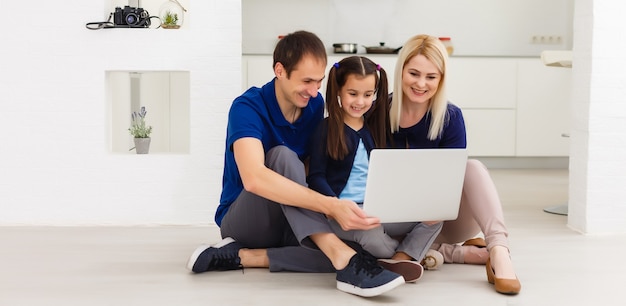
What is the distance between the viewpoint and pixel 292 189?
2.50 m

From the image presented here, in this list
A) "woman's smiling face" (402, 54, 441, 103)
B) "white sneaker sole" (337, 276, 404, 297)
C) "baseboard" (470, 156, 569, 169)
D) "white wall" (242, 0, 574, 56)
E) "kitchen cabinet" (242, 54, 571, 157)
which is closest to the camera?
"white sneaker sole" (337, 276, 404, 297)

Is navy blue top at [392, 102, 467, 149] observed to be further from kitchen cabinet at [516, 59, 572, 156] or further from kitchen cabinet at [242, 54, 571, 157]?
kitchen cabinet at [516, 59, 572, 156]

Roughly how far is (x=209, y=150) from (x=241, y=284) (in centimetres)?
128

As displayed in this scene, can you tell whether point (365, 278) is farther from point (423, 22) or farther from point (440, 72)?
point (423, 22)

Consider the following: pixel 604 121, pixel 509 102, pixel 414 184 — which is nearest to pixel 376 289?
pixel 414 184

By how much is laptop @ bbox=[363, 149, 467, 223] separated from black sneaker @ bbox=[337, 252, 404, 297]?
0.45 ft

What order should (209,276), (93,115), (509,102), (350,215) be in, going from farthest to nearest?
(509,102) < (93,115) < (209,276) < (350,215)

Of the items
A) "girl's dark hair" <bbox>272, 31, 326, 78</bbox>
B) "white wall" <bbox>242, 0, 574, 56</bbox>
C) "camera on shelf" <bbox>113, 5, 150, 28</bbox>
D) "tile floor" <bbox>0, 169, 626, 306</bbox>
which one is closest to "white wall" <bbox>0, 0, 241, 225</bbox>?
"camera on shelf" <bbox>113, 5, 150, 28</bbox>

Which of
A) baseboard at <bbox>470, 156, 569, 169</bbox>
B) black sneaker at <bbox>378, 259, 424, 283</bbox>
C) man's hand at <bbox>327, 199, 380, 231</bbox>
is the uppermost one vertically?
man's hand at <bbox>327, 199, 380, 231</bbox>

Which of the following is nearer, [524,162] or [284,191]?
[284,191]

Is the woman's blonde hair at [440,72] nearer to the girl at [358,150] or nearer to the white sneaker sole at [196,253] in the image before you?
the girl at [358,150]

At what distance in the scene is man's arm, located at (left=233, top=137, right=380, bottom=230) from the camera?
244 centimetres

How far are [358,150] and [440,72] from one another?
14.7 inches

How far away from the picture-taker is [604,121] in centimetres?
368
